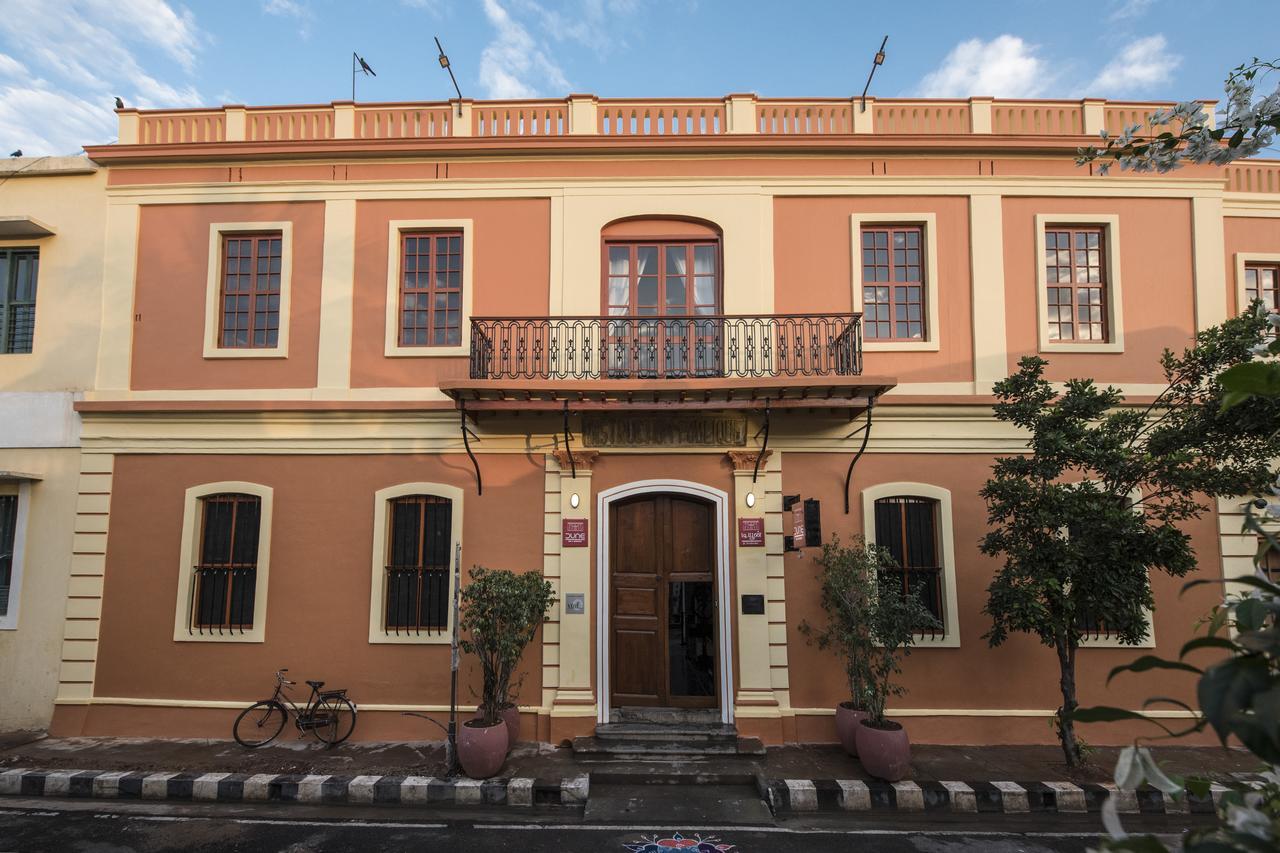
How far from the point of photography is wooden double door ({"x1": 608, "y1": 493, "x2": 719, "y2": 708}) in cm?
1035

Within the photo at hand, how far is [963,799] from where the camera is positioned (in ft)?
27.1

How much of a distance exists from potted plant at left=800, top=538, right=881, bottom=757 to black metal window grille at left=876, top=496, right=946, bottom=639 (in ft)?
2.69

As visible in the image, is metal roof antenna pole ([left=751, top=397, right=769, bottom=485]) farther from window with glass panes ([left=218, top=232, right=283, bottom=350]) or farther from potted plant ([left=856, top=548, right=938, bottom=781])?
window with glass panes ([left=218, top=232, right=283, bottom=350])

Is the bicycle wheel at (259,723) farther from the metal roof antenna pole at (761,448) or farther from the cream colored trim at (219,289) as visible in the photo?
the metal roof antenna pole at (761,448)

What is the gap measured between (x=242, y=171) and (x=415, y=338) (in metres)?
3.93

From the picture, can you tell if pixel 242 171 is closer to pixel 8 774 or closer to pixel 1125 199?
pixel 8 774

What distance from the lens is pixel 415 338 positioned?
11.3m

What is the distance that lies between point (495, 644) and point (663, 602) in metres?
2.56

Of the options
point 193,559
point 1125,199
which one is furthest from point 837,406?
point 193,559

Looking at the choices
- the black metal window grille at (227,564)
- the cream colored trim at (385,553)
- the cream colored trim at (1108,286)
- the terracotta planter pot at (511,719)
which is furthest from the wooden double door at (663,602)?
the cream colored trim at (1108,286)

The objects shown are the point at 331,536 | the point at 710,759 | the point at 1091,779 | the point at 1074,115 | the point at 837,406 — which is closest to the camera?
the point at 1091,779

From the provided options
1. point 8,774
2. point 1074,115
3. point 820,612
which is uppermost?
point 1074,115

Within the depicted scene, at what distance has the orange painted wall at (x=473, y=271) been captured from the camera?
11023mm

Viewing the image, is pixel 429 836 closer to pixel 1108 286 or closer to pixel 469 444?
pixel 469 444
